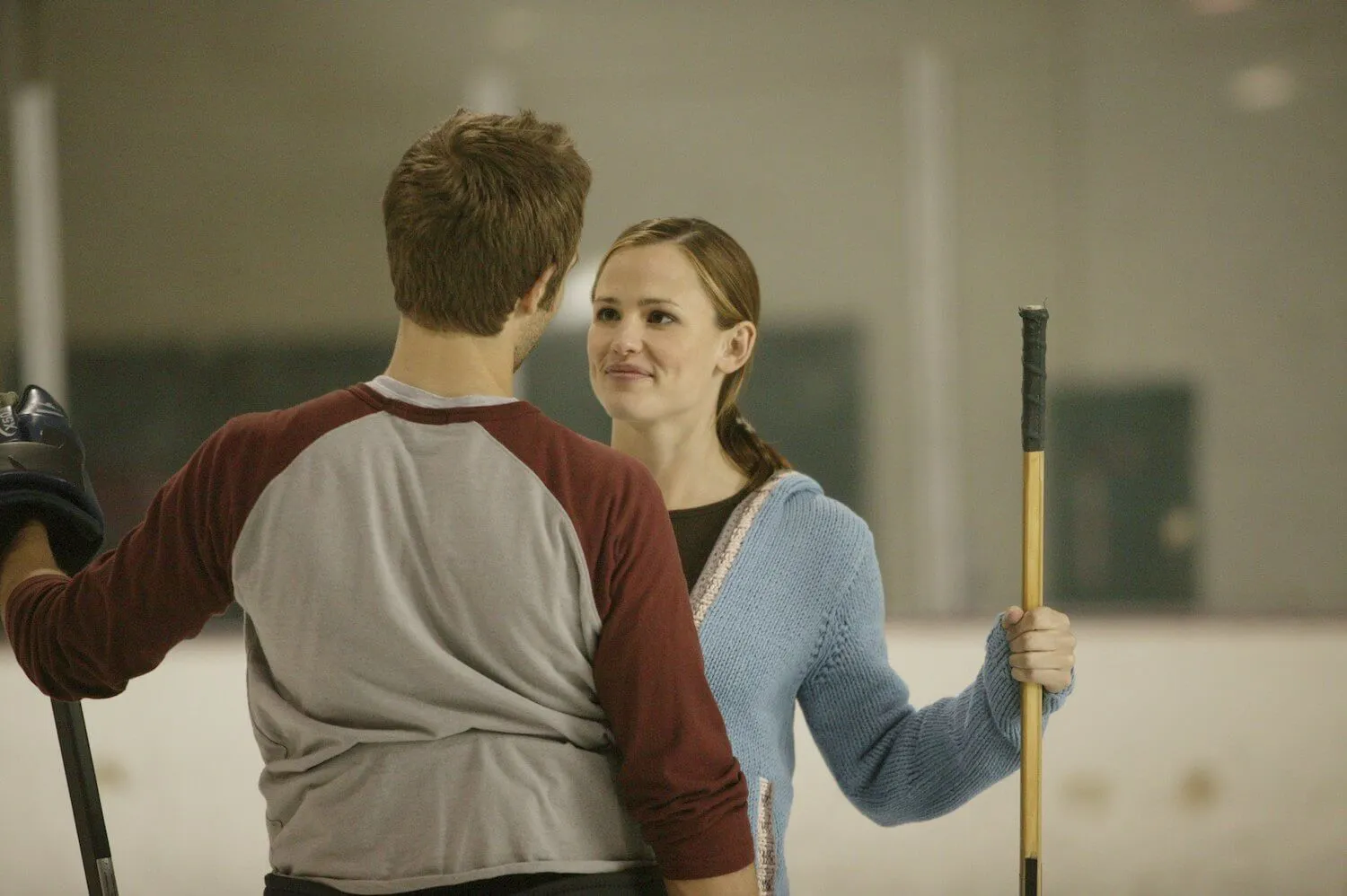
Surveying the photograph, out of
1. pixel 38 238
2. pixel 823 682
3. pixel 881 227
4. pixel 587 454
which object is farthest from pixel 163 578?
pixel 38 238

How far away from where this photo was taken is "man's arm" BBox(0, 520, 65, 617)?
1.17 meters

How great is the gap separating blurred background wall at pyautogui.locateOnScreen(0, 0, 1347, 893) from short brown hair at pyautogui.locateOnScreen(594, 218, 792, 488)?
1.59 m

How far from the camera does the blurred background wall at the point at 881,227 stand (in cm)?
327

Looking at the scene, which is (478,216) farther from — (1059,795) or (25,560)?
(1059,795)

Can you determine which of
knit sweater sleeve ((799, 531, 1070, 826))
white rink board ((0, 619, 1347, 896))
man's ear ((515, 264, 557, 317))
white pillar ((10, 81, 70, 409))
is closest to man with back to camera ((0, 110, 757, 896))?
man's ear ((515, 264, 557, 317))

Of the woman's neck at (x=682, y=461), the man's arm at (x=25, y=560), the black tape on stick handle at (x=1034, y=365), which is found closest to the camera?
the man's arm at (x=25, y=560)

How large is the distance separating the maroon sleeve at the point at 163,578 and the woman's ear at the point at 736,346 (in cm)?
72

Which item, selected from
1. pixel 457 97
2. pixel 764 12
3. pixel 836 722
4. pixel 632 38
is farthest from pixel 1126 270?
pixel 836 722

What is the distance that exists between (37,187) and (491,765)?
279 centimetres

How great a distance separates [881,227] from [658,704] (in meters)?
2.45

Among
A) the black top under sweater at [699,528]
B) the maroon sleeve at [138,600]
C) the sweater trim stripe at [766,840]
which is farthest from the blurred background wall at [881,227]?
the maroon sleeve at [138,600]

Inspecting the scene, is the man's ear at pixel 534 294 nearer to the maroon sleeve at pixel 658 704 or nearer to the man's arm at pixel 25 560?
the maroon sleeve at pixel 658 704

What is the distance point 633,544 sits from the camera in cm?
101

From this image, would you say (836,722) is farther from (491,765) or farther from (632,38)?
(632,38)
